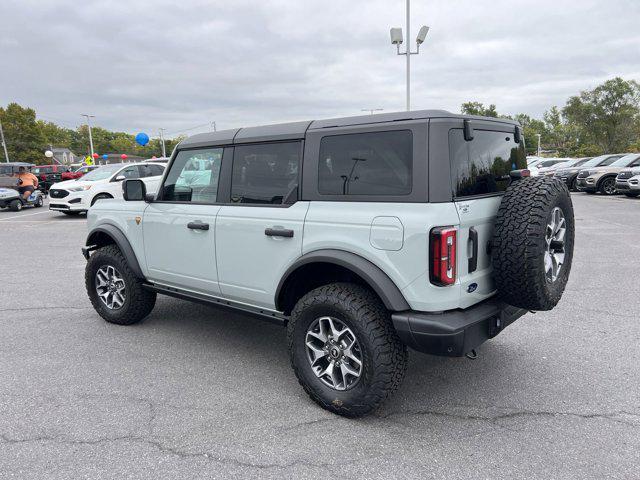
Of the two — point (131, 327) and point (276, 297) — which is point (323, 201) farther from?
point (131, 327)

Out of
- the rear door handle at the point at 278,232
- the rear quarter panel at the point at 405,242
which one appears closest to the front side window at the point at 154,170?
the rear door handle at the point at 278,232

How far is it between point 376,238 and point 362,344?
0.65 metres

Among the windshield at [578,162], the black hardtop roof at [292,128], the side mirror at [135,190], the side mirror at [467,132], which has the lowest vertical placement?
the side mirror at [135,190]

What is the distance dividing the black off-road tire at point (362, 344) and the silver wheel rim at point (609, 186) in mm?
20075

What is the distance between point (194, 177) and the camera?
4.03 metres

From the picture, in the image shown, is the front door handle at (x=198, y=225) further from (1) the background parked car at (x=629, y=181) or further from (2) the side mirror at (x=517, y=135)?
(1) the background parked car at (x=629, y=181)

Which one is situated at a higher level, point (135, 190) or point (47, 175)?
point (47, 175)

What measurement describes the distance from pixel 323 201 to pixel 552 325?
2.88m

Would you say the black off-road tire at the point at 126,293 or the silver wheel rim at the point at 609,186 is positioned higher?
the silver wheel rim at the point at 609,186

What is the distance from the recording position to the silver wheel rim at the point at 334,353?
2.97m

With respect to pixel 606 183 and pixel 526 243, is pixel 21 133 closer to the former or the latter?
pixel 606 183

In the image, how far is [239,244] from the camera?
3525mm

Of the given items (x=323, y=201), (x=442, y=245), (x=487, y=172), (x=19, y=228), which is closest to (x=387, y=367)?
(x=442, y=245)

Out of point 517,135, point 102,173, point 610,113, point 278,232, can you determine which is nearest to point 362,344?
point 278,232
